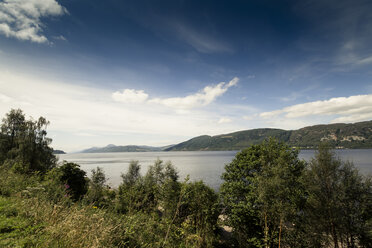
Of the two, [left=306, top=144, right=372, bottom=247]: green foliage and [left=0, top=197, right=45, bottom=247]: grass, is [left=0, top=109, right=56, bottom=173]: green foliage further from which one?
[left=306, top=144, right=372, bottom=247]: green foliage

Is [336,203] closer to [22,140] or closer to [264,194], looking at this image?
[264,194]

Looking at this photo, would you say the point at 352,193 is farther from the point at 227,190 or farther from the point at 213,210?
the point at 213,210

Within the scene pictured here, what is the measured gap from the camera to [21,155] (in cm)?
3669

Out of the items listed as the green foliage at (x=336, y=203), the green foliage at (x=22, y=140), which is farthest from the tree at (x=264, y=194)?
the green foliage at (x=22, y=140)

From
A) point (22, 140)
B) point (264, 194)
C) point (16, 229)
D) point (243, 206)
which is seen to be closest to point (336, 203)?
point (264, 194)

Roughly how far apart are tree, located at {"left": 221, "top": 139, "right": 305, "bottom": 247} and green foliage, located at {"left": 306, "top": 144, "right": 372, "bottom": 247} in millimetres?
2057

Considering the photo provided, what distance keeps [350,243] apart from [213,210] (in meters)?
17.2

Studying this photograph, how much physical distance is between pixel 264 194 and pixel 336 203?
8.76m

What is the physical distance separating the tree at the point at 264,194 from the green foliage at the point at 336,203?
6.75ft

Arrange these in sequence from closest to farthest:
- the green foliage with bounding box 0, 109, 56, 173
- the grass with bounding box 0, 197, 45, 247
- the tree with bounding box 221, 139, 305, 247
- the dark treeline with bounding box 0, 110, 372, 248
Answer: the grass with bounding box 0, 197, 45, 247 → the dark treeline with bounding box 0, 110, 372, 248 → the tree with bounding box 221, 139, 305, 247 → the green foliage with bounding box 0, 109, 56, 173

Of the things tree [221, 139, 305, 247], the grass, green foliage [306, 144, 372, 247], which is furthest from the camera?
tree [221, 139, 305, 247]

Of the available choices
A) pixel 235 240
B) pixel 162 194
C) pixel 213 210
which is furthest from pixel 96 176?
pixel 235 240

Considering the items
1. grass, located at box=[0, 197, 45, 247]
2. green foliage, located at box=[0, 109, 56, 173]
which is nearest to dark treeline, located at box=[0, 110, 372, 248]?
grass, located at box=[0, 197, 45, 247]

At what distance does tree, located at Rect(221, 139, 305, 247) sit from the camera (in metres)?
19.5
